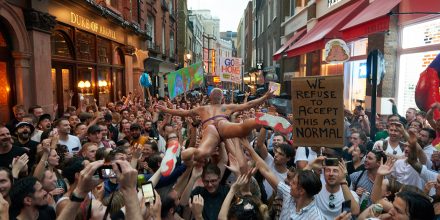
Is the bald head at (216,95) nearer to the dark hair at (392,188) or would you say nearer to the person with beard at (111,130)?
the person with beard at (111,130)

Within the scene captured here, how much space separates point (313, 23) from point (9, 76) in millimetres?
13170

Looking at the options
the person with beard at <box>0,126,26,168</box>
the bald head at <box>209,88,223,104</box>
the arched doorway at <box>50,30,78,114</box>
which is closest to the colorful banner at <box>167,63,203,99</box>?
the arched doorway at <box>50,30,78,114</box>

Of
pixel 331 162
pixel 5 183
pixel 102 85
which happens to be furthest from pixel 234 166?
pixel 102 85

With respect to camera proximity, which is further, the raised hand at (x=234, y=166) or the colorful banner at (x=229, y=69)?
the colorful banner at (x=229, y=69)

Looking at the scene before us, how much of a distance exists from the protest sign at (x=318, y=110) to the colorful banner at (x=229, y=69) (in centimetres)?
924

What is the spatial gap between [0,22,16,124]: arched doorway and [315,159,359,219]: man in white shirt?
7824 millimetres

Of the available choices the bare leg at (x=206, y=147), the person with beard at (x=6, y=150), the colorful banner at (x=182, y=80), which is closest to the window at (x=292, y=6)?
the colorful banner at (x=182, y=80)

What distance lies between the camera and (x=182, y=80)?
1130 cm

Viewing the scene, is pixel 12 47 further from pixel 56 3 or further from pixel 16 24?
pixel 56 3

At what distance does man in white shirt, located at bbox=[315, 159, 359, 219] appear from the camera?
11.2ft

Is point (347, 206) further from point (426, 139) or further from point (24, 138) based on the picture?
point (24, 138)

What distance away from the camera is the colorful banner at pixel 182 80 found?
35.7 ft

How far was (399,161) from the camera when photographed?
446 cm

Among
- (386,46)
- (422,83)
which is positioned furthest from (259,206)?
(386,46)
